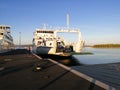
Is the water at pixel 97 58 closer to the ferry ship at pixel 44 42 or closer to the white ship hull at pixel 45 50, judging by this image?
the white ship hull at pixel 45 50

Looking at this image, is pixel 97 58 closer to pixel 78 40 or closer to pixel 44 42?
pixel 78 40

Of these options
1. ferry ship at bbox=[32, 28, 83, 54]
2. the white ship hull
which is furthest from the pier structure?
the white ship hull

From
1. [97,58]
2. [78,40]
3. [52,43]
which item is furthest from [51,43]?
[97,58]

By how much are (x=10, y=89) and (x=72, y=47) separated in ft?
134

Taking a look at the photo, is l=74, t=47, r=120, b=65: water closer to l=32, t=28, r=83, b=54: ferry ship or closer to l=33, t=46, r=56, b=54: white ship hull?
l=32, t=28, r=83, b=54: ferry ship

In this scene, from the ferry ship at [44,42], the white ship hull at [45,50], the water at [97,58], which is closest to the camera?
the water at [97,58]

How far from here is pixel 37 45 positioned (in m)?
47.5

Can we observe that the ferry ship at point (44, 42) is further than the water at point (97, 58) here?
Yes

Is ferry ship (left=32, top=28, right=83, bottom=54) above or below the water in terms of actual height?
above

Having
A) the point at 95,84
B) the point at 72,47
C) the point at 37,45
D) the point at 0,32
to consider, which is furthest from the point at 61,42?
the point at 95,84

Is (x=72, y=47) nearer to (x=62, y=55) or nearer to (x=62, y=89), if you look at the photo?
(x=62, y=55)

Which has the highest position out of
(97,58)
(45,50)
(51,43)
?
(51,43)

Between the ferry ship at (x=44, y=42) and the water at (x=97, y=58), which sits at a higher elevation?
the ferry ship at (x=44, y=42)

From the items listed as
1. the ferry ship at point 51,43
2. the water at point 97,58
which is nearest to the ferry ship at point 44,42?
the ferry ship at point 51,43
